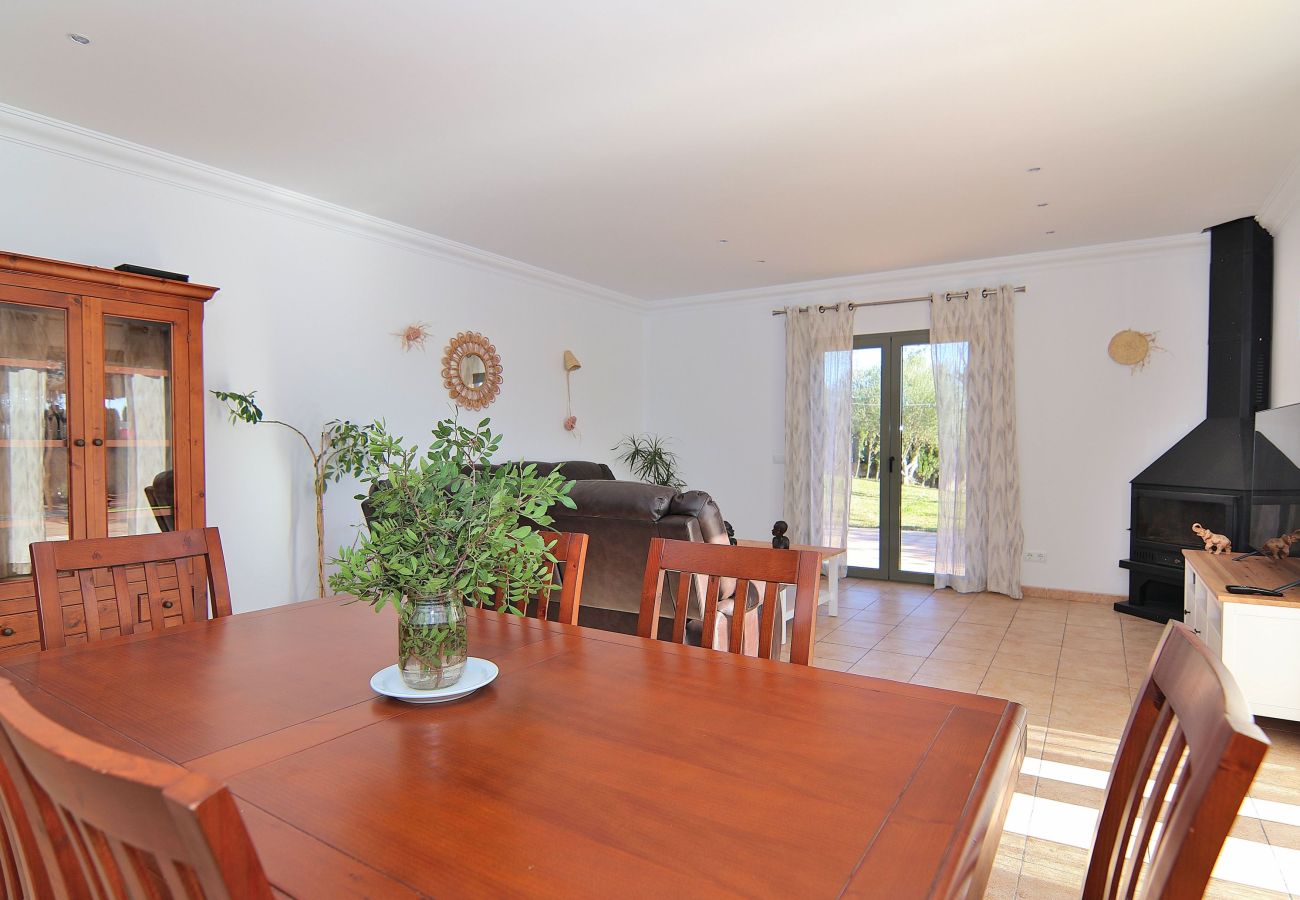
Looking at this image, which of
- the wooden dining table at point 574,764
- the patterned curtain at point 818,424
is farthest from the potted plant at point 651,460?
the wooden dining table at point 574,764

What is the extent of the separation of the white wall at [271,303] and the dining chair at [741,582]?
3.24m

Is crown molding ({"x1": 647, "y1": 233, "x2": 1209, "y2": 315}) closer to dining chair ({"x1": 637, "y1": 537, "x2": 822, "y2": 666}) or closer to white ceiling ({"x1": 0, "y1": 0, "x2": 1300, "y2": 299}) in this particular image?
white ceiling ({"x1": 0, "y1": 0, "x2": 1300, "y2": 299})

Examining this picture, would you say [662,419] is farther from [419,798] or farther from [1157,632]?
[419,798]

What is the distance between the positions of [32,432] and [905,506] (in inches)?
231

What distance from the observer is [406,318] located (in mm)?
5094

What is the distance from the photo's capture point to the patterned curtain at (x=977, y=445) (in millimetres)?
5766

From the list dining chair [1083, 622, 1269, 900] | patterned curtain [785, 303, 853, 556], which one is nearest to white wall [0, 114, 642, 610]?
patterned curtain [785, 303, 853, 556]

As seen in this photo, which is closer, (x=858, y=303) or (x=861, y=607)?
(x=861, y=607)

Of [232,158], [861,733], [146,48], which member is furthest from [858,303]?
[861,733]

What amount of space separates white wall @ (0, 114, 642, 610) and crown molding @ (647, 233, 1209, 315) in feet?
7.63

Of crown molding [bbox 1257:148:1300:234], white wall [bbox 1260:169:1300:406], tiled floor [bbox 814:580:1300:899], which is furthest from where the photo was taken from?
white wall [bbox 1260:169:1300:406]

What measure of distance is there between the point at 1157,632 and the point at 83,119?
6.66m

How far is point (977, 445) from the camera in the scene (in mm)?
5879

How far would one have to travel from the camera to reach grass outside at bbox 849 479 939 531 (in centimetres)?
620
